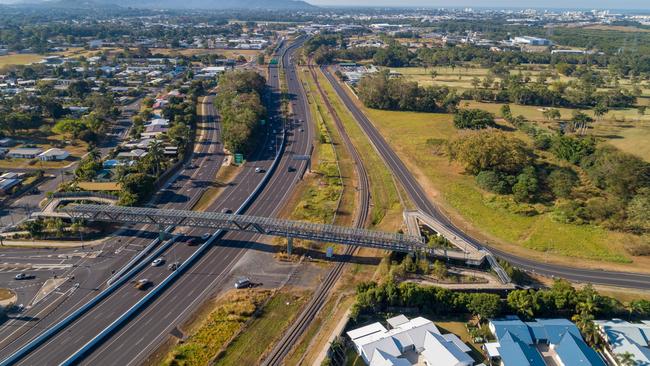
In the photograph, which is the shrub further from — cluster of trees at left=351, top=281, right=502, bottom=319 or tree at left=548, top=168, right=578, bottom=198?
cluster of trees at left=351, top=281, right=502, bottom=319

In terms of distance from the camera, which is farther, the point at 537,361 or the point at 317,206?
the point at 317,206

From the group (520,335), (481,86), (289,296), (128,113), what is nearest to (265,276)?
(289,296)

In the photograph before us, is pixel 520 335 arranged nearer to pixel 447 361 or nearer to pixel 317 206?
pixel 447 361

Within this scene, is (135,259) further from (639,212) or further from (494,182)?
(639,212)

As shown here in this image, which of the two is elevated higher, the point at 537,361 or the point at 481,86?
the point at 481,86

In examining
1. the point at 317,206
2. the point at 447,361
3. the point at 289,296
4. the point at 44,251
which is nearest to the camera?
the point at 447,361

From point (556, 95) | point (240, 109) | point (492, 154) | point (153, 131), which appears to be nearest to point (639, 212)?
point (492, 154)

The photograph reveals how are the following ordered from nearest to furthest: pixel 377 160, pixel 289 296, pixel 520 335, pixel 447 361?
pixel 447 361
pixel 520 335
pixel 289 296
pixel 377 160

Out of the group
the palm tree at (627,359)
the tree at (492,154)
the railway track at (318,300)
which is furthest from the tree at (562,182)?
the palm tree at (627,359)
